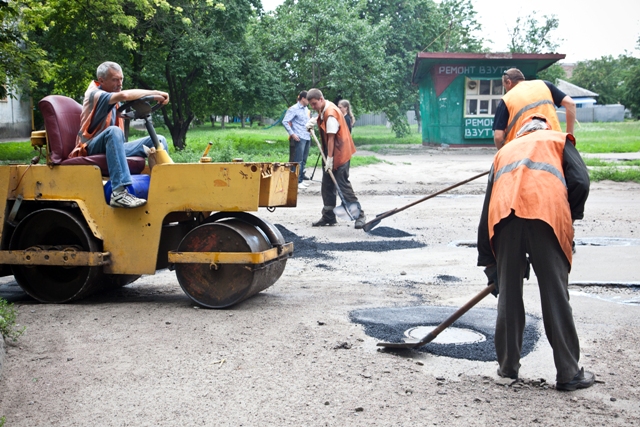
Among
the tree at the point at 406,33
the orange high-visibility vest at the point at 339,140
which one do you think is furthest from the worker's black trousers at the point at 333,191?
the tree at the point at 406,33

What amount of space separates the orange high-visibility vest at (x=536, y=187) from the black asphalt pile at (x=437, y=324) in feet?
3.34

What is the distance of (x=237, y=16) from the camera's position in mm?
23984

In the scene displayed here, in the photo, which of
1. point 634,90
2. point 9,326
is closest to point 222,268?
point 9,326

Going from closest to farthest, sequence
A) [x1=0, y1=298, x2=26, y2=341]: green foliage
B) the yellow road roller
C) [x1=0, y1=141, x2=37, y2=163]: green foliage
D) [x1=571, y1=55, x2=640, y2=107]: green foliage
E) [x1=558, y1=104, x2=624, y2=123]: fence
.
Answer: [x1=0, y1=298, x2=26, y2=341]: green foliage < the yellow road roller < [x1=0, y1=141, x2=37, y2=163]: green foliage < [x1=558, y1=104, x2=624, y2=123]: fence < [x1=571, y1=55, x2=640, y2=107]: green foliage

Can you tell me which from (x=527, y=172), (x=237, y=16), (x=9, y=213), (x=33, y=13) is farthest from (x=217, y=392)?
(x=237, y=16)

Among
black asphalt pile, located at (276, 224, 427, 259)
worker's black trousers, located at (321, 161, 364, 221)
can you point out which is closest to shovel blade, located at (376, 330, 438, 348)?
black asphalt pile, located at (276, 224, 427, 259)

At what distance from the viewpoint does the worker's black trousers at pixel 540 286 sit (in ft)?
13.6

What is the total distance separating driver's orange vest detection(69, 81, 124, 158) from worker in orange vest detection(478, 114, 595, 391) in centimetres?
358

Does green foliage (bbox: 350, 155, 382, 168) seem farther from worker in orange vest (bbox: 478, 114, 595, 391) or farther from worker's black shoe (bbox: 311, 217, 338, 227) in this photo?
worker in orange vest (bbox: 478, 114, 595, 391)

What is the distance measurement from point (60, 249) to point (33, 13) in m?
14.6

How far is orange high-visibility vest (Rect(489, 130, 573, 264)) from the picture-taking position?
13.4 ft

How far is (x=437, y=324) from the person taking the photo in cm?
554

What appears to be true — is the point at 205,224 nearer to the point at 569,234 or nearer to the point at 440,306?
the point at 440,306

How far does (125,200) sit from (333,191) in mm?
5469
